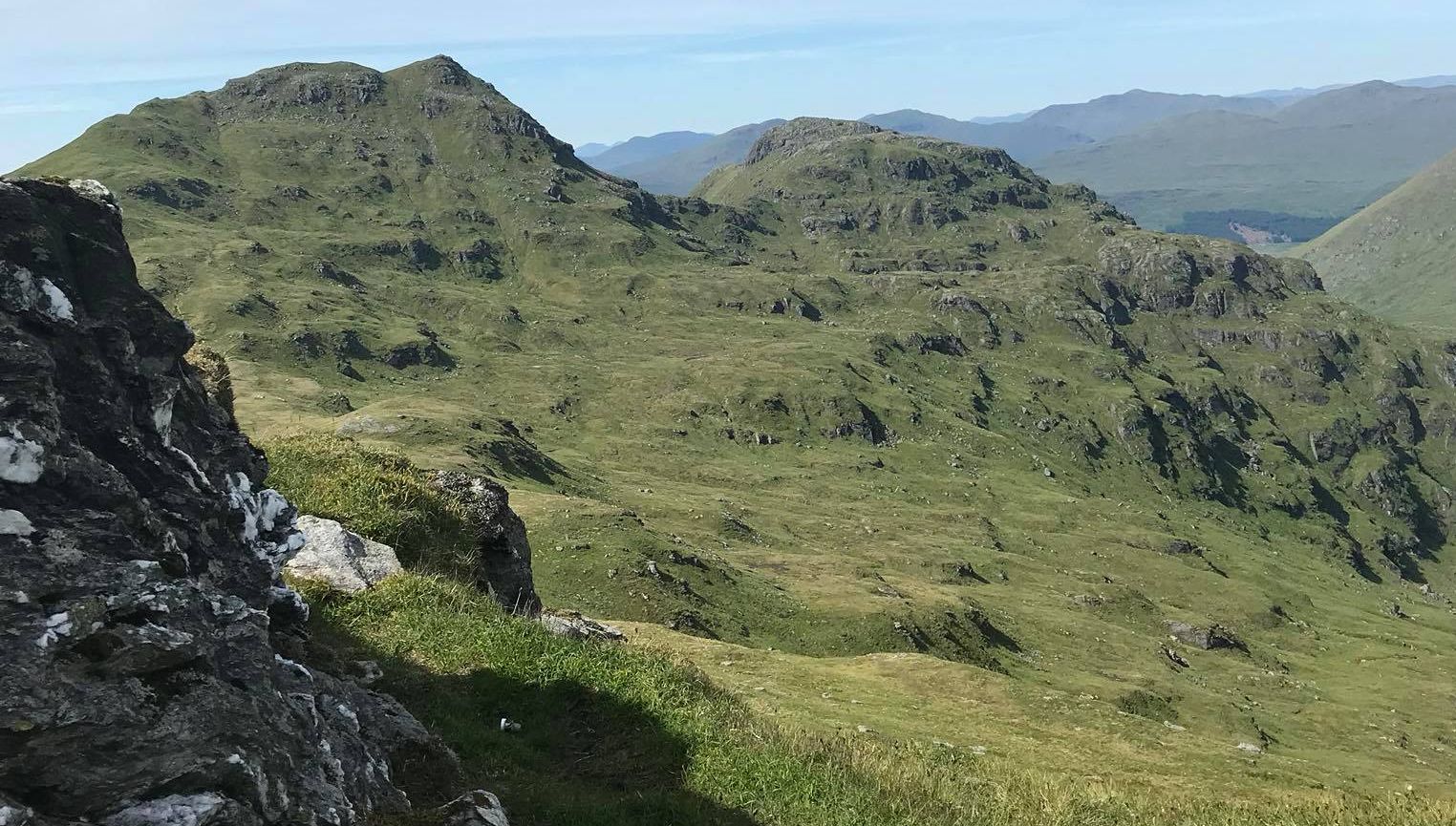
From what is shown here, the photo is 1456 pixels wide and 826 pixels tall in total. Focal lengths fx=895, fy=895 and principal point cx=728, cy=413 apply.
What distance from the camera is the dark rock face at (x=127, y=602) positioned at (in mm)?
8961

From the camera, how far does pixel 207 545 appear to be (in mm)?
13859

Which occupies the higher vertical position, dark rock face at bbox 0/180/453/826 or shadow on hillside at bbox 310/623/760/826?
dark rock face at bbox 0/180/453/826

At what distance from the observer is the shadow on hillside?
14070 millimetres

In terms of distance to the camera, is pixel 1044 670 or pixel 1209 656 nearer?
pixel 1044 670

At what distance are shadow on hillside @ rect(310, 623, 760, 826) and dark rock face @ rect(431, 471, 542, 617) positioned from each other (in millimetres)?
10910

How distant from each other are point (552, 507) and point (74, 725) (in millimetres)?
128666

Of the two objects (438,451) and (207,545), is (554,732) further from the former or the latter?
(438,451)

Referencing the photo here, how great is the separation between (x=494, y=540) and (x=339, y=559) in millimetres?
9532

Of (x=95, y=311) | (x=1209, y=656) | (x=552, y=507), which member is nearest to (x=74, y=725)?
(x=95, y=311)

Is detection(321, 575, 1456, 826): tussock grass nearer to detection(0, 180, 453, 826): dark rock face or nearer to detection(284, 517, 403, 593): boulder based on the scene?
detection(284, 517, 403, 593): boulder

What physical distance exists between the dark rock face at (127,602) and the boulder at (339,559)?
5.41m

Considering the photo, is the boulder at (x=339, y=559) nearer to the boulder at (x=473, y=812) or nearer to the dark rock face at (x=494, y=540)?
the dark rock face at (x=494, y=540)

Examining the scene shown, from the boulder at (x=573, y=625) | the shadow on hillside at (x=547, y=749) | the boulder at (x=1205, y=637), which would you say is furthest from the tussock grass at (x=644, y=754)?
the boulder at (x=1205, y=637)

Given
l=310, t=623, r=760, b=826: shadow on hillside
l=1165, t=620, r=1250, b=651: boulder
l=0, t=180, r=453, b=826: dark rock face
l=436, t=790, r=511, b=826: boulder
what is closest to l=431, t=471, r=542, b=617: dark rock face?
l=310, t=623, r=760, b=826: shadow on hillside
